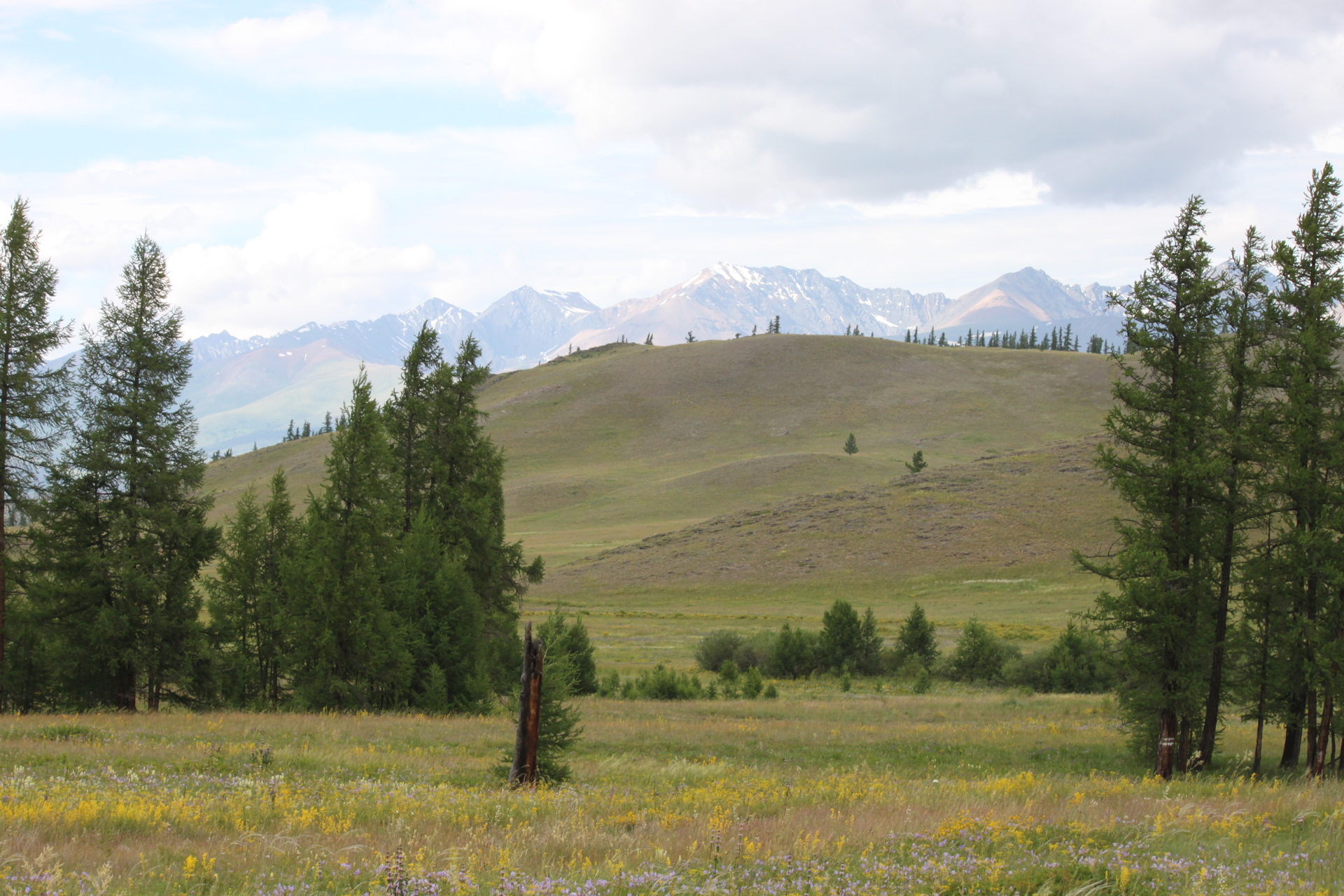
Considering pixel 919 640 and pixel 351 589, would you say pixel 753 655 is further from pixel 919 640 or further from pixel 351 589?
pixel 351 589

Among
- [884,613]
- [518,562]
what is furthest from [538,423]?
[518,562]

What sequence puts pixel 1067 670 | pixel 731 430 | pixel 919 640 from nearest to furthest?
pixel 1067 670 → pixel 919 640 → pixel 731 430

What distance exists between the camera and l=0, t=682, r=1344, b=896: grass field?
6301 mm

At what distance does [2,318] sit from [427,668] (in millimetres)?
15380

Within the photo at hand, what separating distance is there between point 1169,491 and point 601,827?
54.3 ft

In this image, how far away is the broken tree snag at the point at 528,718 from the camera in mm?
11336

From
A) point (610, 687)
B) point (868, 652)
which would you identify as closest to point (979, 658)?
point (868, 652)

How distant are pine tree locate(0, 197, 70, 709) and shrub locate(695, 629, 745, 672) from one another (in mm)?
29027

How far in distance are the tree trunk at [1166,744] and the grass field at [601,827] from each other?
7.31 feet

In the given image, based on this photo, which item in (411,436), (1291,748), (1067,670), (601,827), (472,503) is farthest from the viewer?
(1067,670)

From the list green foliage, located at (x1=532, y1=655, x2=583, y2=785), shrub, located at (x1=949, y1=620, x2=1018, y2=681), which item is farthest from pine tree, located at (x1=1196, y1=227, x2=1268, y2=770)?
shrub, located at (x1=949, y1=620, x2=1018, y2=681)

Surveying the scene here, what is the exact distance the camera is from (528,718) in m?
11.6

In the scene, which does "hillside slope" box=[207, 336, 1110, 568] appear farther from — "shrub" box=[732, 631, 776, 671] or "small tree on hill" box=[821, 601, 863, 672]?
"small tree on hill" box=[821, 601, 863, 672]

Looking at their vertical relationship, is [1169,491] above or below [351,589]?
above
